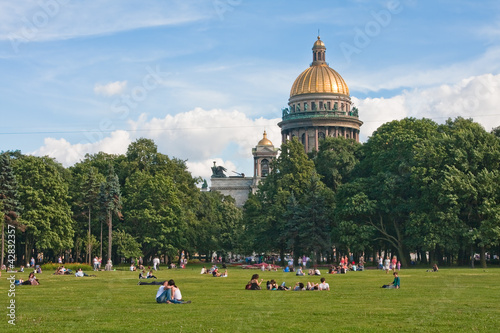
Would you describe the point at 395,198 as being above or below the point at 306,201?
below

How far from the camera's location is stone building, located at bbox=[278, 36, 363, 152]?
147 m

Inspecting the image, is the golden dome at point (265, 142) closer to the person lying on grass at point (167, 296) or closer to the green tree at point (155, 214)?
the green tree at point (155, 214)

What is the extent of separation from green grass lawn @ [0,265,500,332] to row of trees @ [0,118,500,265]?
29.6m

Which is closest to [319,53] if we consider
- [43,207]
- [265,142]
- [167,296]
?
[265,142]

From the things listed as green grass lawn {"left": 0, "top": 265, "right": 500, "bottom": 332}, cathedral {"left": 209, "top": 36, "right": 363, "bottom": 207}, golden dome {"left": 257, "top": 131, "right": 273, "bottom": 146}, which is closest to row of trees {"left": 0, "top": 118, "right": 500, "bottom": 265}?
green grass lawn {"left": 0, "top": 265, "right": 500, "bottom": 332}

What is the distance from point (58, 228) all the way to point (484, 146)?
131ft

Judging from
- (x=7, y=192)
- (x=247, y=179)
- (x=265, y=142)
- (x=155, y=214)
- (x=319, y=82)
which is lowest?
(x=155, y=214)

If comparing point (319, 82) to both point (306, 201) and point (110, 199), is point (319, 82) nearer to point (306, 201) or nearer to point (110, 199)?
point (306, 201)

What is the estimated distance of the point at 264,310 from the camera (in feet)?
72.8

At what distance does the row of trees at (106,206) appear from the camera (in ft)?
224

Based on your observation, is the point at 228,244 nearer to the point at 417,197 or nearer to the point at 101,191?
the point at 101,191

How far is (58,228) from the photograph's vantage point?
69.7 metres

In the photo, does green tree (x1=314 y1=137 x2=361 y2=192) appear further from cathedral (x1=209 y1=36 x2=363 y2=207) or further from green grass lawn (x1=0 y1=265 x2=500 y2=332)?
green grass lawn (x1=0 y1=265 x2=500 y2=332)

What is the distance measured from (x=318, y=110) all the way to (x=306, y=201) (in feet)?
245
